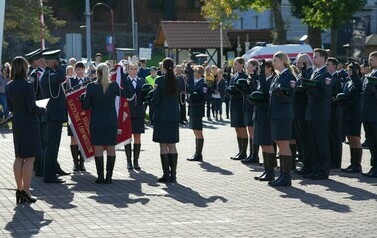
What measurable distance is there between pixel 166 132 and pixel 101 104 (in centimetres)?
119

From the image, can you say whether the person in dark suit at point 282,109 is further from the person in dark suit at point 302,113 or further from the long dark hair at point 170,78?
the long dark hair at point 170,78

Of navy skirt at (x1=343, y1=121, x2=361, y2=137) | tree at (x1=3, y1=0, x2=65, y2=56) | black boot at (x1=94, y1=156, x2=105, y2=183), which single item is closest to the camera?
black boot at (x1=94, y1=156, x2=105, y2=183)

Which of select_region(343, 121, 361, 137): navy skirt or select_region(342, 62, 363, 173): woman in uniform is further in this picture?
select_region(343, 121, 361, 137): navy skirt

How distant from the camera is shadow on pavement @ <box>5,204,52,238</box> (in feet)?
34.0

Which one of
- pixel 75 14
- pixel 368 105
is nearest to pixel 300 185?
pixel 368 105

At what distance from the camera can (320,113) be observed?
1501 centimetres

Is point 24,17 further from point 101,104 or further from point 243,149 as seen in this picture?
point 101,104

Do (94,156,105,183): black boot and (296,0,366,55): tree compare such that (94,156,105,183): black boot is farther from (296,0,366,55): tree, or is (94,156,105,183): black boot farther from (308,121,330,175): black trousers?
(296,0,366,55): tree

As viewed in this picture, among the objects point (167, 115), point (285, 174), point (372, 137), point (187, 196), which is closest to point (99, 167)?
point (167, 115)

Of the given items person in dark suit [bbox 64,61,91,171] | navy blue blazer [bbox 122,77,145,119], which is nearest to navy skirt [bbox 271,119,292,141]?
navy blue blazer [bbox 122,77,145,119]

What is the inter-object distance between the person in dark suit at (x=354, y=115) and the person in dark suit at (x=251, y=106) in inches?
65.3

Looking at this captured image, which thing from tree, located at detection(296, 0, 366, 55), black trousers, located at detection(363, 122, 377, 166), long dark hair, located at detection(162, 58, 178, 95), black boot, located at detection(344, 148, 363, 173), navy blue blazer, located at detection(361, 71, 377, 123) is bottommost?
black boot, located at detection(344, 148, 363, 173)

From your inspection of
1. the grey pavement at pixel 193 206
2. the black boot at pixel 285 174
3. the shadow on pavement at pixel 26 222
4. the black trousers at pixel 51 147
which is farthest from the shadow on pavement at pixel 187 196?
the shadow on pavement at pixel 26 222

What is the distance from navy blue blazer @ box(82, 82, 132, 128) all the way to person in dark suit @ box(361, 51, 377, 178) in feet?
14.3
